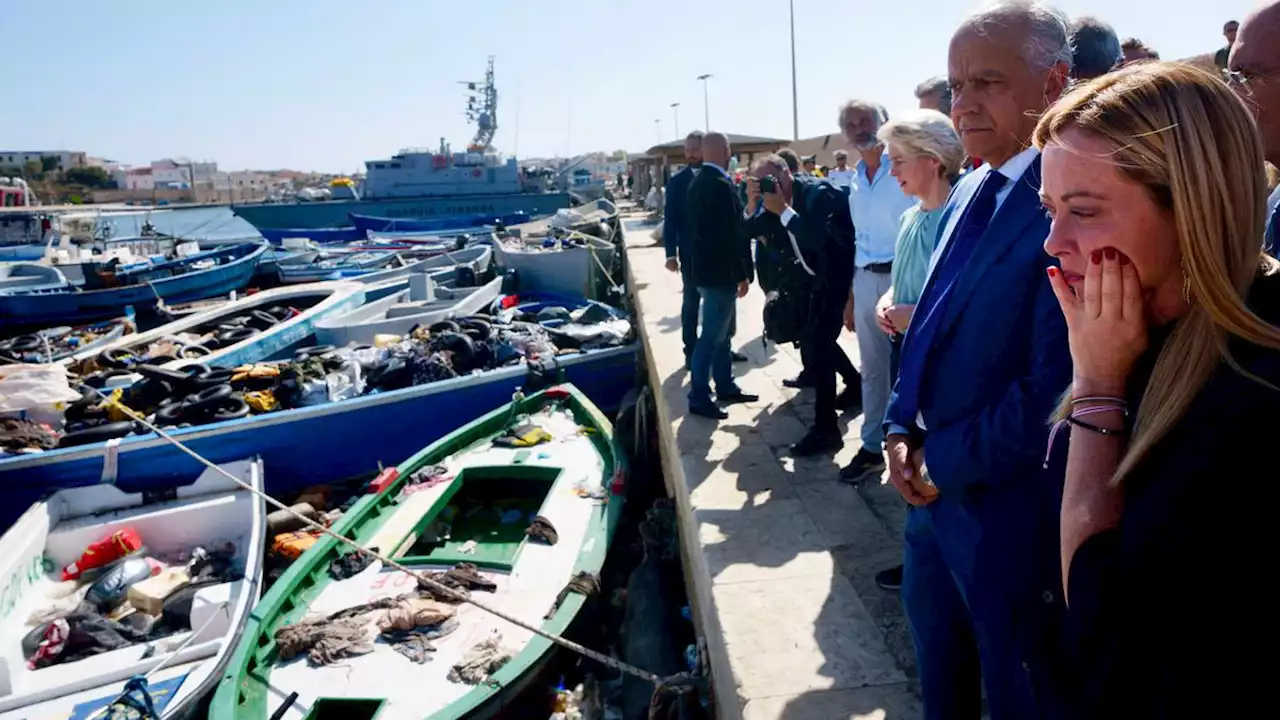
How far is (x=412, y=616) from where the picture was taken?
418 cm

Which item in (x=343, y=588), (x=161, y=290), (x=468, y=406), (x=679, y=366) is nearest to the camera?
(x=343, y=588)

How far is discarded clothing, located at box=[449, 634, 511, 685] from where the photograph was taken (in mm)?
3771

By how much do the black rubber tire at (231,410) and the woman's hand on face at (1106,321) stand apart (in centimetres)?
745

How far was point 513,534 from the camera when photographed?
220 inches

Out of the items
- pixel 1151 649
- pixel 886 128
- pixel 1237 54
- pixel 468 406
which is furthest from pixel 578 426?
pixel 1151 649

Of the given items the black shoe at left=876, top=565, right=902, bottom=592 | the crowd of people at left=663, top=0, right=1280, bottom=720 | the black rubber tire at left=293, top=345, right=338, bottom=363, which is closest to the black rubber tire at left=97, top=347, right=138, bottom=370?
the black rubber tire at left=293, top=345, right=338, bottom=363

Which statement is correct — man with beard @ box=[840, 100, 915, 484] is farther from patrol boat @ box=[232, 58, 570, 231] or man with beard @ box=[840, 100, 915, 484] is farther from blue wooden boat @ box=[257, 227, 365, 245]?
patrol boat @ box=[232, 58, 570, 231]

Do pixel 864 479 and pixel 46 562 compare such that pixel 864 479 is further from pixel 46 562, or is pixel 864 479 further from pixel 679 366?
pixel 46 562

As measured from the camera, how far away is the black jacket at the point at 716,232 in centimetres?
502

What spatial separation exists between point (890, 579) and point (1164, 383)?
85.4 inches

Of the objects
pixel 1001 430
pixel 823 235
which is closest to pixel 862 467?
pixel 823 235

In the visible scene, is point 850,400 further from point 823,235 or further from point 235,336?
point 235,336

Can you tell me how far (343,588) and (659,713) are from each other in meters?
2.45

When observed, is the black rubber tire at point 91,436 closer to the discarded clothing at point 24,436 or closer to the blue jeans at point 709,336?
the discarded clothing at point 24,436
